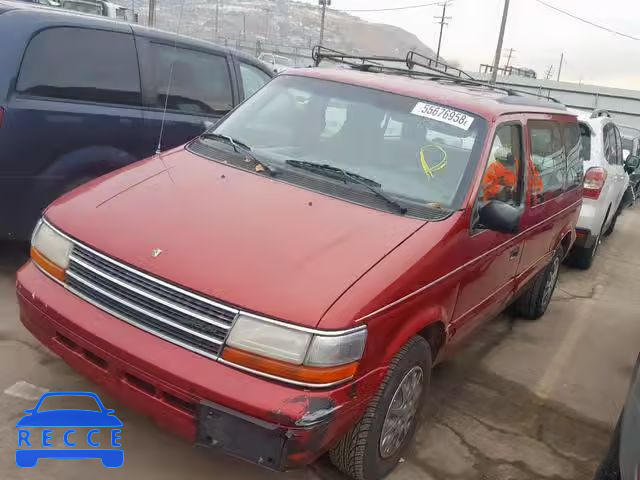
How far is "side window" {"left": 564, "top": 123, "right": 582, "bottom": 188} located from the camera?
16.4 feet

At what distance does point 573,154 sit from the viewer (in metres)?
5.19

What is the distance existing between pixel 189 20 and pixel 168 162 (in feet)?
407

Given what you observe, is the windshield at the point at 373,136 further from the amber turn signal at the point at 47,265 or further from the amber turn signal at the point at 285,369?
the amber turn signal at the point at 47,265

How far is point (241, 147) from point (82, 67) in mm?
1790

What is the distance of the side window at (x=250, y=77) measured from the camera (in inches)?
234

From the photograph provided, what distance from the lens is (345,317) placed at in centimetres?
229

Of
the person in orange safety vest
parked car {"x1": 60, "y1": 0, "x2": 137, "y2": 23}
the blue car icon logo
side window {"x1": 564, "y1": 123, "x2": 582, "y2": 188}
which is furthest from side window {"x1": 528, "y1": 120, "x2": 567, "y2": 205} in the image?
parked car {"x1": 60, "y1": 0, "x2": 137, "y2": 23}

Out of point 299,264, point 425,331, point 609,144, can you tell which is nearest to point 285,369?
point 299,264

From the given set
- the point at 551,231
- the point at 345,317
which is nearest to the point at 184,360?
the point at 345,317

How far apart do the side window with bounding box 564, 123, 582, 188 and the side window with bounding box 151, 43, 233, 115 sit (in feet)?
9.99

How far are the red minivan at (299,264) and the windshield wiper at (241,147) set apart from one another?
13 millimetres

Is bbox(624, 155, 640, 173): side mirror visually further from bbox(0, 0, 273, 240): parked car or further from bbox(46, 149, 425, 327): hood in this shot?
bbox(46, 149, 425, 327): hood

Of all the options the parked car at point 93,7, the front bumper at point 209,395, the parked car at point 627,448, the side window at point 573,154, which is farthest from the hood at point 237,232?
the parked car at point 93,7

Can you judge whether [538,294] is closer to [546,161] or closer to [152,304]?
[546,161]
